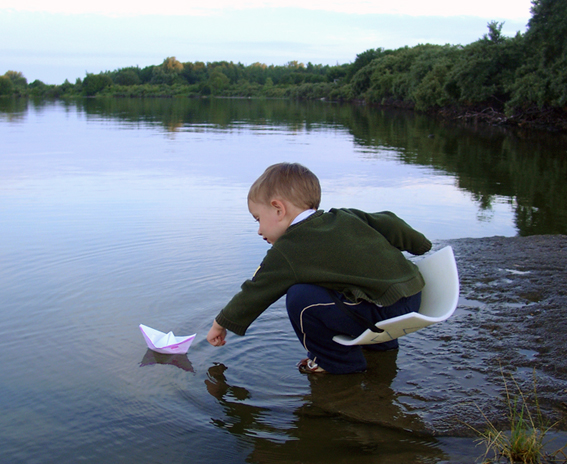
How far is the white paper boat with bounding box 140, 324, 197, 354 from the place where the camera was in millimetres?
2835

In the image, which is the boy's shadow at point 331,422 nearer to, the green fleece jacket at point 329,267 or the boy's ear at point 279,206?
the green fleece jacket at point 329,267

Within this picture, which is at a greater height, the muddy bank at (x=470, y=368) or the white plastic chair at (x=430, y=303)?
the white plastic chair at (x=430, y=303)


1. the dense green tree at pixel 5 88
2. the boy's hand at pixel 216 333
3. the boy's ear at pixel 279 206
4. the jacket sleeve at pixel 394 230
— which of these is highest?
the dense green tree at pixel 5 88

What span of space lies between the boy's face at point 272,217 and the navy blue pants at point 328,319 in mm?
289

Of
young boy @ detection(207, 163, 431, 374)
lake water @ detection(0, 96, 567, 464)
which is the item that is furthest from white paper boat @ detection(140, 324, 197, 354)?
young boy @ detection(207, 163, 431, 374)

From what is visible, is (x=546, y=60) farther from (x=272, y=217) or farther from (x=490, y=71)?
(x=272, y=217)

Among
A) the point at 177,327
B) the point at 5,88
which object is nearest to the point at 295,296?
the point at 177,327

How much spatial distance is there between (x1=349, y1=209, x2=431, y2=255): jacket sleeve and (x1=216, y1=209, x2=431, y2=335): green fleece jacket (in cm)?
11

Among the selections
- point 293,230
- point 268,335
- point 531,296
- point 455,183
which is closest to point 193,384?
point 268,335

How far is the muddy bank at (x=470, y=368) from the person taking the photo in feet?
7.36

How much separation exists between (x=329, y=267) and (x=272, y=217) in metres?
0.36

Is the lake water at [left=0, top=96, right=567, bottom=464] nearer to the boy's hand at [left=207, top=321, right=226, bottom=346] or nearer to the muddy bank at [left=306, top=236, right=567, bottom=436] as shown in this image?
the muddy bank at [left=306, top=236, right=567, bottom=436]

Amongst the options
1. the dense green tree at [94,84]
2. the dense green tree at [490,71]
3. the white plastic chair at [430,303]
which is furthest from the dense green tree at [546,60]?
the dense green tree at [94,84]

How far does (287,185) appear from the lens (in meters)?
2.41
